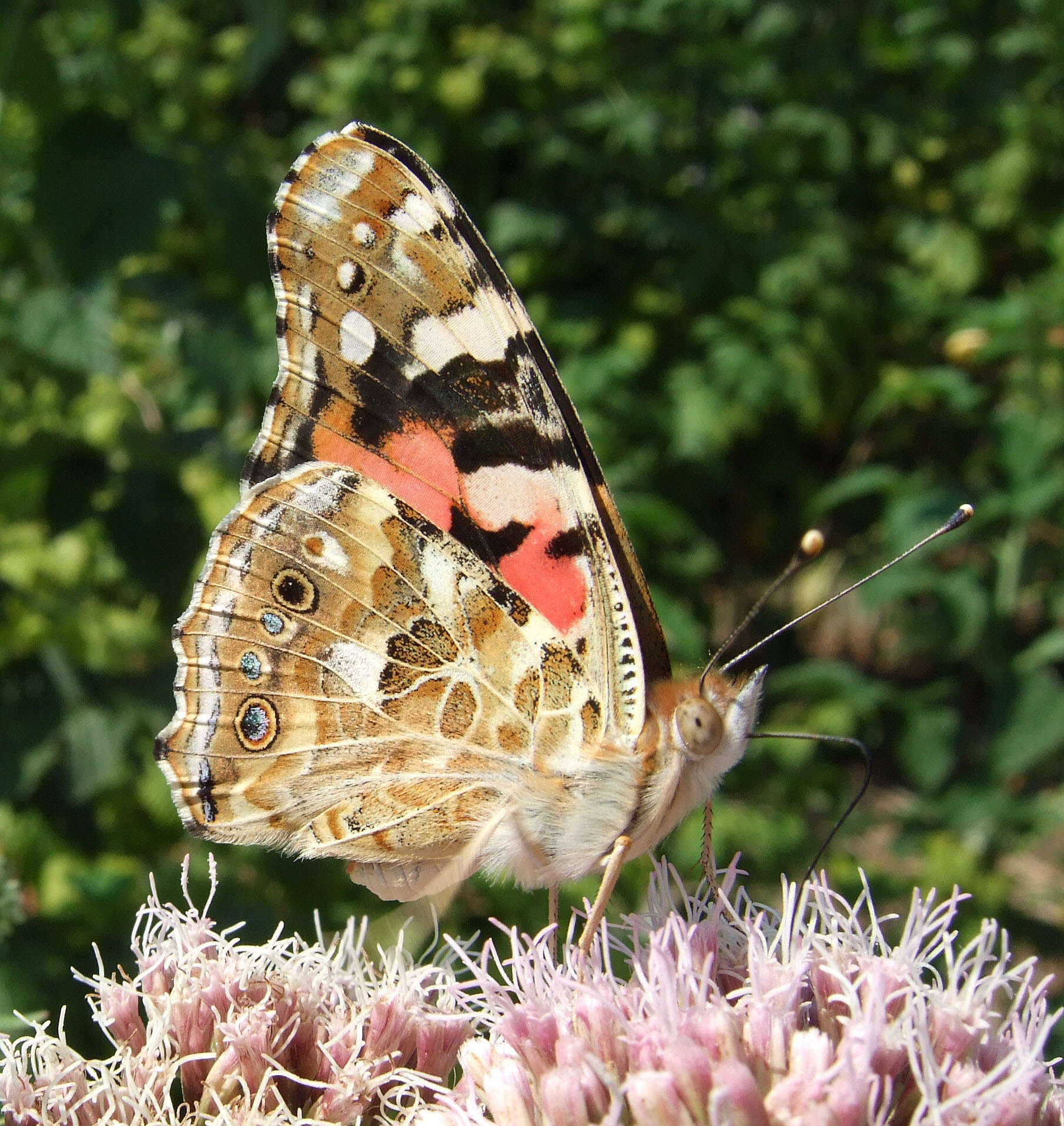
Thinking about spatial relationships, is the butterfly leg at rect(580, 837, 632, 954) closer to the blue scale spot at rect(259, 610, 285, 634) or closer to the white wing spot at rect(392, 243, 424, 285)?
the blue scale spot at rect(259, 610, 285, 634)

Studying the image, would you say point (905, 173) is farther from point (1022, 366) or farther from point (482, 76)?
point (482, 76)

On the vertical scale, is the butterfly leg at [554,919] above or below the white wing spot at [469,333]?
below

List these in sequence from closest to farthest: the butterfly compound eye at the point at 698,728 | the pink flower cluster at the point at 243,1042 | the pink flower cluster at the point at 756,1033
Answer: the pink flower cluster at the point at 756,1033 → the pink flower cluster at the point at 243,1042 → the butterfly compound eye at the point at 698,728

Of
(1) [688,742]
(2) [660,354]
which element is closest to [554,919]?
(1) [688,742]

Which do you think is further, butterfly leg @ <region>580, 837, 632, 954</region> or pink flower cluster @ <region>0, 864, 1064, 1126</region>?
butterfly leg @ <region>580, 837, 632, 954</region>

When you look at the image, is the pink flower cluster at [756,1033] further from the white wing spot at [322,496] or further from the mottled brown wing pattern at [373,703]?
the white wing spot at [322,496]

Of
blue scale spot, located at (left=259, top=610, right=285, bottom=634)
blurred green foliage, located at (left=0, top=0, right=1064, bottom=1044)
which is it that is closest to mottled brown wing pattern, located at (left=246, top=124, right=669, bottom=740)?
blue scale spot, located at (left=259, top=610, right=285, bottom=634)

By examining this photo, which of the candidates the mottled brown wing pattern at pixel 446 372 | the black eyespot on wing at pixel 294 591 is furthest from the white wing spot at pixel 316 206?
the black eyespot on wing at pixel 294 591

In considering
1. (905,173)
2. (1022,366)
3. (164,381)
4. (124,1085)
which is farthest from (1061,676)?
(124,1085)
